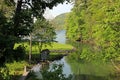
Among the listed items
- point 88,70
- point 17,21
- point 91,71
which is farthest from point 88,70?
point 17,21

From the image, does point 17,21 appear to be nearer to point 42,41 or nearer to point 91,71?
point 91,71

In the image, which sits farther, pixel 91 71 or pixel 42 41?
pixel 42 41

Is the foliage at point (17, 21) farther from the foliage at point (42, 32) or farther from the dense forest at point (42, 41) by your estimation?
the foliage at point (42, 32)

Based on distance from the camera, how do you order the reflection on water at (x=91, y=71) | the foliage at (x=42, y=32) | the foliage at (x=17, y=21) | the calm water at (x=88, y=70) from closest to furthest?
the foliage at (x=17, y=21), the reflection on water at (x=91, y=71), the calm water at (x=88, y=70), the foliage at (x=42, y=32)

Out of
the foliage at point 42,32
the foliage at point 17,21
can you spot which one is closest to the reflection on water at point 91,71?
the foliage at point 42,32

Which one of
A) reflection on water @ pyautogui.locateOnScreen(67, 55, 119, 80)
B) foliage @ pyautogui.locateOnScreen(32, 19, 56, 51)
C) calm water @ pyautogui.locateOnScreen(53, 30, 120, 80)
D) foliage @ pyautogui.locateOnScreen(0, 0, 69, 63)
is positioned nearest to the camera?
foliage @ pyautogui.locateOnScreen(0, 0, 69, 63)

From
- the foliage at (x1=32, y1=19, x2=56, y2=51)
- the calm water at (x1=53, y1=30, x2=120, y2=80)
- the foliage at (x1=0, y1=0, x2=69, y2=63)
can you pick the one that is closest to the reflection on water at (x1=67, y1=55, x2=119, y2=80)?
the calm water at (x1=53, y1=30, x2=120, y2=80)

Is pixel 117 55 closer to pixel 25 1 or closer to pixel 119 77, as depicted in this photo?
pixel 119 77

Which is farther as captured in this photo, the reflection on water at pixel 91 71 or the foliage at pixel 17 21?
the reflection on water at pixel 91 71

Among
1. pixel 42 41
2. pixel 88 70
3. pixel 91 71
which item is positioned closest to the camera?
pixel 91 71

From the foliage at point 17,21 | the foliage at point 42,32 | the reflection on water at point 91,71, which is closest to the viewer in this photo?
the foliage at point 17,21

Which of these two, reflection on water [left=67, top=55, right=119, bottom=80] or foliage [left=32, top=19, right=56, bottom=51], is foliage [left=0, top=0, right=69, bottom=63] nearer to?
reflection on water [left=67, top=55, right=119, bottom=80]

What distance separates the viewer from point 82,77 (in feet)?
155

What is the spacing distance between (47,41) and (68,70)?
10.2 meters
